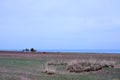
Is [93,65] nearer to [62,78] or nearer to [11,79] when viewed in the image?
[62,78]

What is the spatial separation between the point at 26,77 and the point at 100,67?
920cm

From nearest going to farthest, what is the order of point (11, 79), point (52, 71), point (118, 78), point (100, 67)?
point (11, 79), point (118, 78), point (52, 71), point (100, 67)

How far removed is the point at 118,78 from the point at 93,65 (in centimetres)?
662

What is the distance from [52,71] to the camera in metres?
24.4

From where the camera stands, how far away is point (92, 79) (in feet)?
69.6

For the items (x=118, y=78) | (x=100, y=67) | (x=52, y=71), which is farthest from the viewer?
(x=100, y=67)

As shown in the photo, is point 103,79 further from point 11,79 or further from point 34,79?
point 11,79

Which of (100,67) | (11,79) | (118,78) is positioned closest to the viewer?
(11,79)

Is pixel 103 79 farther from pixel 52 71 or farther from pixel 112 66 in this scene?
pixel 112 66

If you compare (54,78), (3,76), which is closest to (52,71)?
(54,78)

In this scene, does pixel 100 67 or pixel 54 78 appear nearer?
pixel 54 78

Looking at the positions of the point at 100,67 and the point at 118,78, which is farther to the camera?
the point at 100,67

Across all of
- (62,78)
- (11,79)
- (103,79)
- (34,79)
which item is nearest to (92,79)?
(103,79)

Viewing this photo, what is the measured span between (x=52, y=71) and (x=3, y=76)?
477cm
